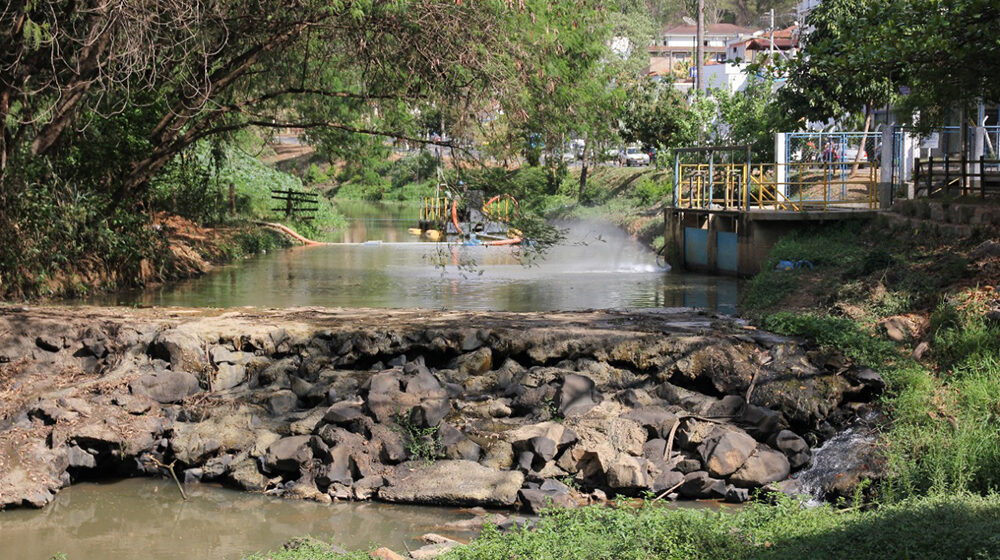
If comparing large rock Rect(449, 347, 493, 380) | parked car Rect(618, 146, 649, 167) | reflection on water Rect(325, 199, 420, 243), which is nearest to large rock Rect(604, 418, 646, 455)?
large rock Rect(449, 347, 493, 380)

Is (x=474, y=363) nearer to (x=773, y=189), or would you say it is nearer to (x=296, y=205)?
(x=773, y=189)

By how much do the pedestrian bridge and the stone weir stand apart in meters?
10.6

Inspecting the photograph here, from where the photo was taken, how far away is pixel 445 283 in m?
24.2

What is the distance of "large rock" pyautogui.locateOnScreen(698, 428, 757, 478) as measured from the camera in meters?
9.91

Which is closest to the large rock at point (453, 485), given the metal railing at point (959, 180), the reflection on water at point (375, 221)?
the metal railing at point (959, 180)

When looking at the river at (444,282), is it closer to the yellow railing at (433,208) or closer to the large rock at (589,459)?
the yellow railing at (433,208)

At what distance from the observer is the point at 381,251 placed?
105ft

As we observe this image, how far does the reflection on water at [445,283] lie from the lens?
20.3 m

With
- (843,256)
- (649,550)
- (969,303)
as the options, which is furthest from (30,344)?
(843,256)

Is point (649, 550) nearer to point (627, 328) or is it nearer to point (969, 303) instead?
point (627, 328)

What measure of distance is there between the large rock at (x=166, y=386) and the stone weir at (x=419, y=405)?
0.8 inches

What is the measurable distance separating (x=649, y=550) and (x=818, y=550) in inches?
43.1

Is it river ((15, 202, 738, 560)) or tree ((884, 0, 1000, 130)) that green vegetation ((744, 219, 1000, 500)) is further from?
river ((15, 202, 738, 560))

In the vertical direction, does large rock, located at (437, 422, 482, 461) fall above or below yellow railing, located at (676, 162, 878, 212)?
below
